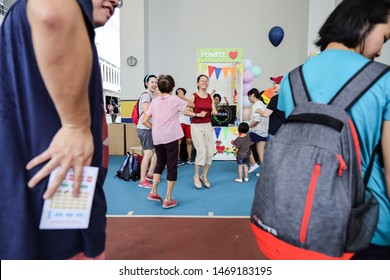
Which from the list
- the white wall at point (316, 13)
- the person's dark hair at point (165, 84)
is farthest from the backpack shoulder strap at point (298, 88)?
the white wall at point (316, 13)

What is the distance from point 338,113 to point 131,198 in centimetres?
315

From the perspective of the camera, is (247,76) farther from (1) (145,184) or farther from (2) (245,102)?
(1) (145,184)

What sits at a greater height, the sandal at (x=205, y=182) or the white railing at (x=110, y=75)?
the white railing at (x=110, y=75)

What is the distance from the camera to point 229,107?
245 inches

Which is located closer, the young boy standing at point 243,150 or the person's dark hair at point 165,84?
the person's dark hair at point 165,84

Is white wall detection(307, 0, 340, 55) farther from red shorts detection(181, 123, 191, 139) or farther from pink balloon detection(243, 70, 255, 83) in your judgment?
red shorts detection(181, 123, 191, 139)

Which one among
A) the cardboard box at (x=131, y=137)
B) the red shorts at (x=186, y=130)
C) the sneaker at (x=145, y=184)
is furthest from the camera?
the cardboard box at (x=131, y=137)

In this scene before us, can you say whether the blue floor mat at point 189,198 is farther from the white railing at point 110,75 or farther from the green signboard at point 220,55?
the white railing at point 110,75

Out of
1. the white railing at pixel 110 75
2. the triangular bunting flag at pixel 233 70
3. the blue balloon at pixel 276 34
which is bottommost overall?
the triangular bunting flag at pixel 233 70

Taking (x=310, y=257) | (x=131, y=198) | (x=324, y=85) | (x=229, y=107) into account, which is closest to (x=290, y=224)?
(x=310, y=257)

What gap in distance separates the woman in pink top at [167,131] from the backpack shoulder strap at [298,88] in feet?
7.69

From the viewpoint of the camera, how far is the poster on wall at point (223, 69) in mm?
6770

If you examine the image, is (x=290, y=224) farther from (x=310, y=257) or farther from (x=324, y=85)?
(x=324, y=85)

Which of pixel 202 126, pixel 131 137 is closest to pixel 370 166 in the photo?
pixel 202 126
